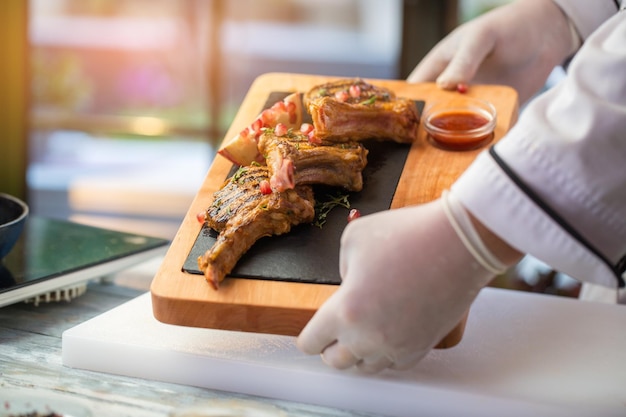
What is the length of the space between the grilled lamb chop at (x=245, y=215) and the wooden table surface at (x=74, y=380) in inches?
9.2

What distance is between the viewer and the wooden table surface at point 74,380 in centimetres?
170


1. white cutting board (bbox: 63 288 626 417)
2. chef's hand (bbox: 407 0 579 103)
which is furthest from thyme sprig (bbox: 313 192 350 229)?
chef's hand (bbox: 407 0 579 103)

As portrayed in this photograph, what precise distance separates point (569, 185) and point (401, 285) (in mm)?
322

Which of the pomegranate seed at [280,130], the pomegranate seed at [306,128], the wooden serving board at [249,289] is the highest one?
the pomegranate seed at [280,130]

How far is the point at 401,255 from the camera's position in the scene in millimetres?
1521

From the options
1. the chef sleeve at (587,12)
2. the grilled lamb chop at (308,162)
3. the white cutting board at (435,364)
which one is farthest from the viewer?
the chef sleeve at (587,12)

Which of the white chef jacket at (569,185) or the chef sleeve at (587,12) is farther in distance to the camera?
the chef sleeve at (587,12)

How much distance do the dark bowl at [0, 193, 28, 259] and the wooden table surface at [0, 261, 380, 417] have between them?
0.55ft

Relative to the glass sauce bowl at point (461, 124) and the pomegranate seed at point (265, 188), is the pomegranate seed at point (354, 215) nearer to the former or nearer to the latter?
the pomegranate seed at point (265, 188)

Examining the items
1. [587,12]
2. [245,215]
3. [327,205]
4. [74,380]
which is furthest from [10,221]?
[587,12]

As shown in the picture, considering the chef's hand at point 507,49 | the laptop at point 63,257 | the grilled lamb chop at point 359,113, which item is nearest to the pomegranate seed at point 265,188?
the grilled lamb chop at point 359,113

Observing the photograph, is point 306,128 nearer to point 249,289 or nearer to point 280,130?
point 280,130

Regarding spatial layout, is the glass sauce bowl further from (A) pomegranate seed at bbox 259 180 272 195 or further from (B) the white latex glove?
(B) the white latex glove

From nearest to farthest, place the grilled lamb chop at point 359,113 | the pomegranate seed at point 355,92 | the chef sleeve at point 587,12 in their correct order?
the grilled lamb chop at point 359,113, the pomegranate seed at point 355,92, the chef sleeve at point 587,12
